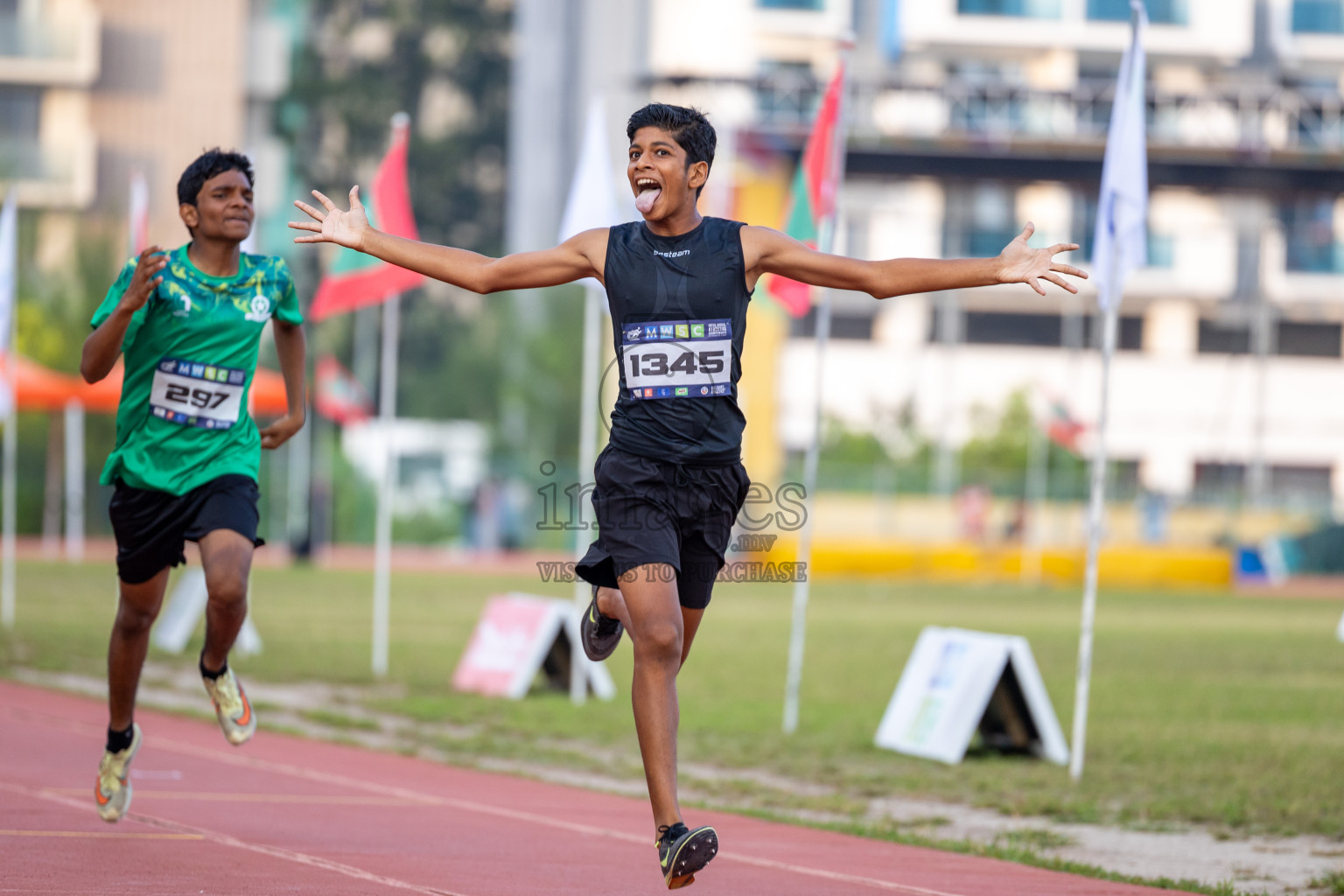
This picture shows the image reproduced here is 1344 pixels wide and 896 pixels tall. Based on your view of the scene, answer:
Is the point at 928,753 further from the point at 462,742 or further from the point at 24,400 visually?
the point at 24,400

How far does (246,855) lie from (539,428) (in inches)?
1702

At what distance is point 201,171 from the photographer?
696 cm

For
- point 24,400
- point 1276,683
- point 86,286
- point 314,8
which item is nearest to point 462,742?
point 1276,683

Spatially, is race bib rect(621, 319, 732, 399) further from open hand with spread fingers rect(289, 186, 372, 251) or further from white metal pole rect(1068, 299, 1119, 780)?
white metal pole rect(1068, 299, 1119, 780)

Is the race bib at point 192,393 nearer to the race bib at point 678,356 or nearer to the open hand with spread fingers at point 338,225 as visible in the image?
the open hand with spread fingers at point 338,225

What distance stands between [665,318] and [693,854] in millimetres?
1703

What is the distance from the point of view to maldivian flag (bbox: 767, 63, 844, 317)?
38.7 ft

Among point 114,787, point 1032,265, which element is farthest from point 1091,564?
point 114,787

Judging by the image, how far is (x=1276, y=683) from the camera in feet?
53.7

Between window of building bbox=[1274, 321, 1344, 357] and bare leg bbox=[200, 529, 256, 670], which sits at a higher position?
window of building bbox=[1274, 321, 1344, 357]

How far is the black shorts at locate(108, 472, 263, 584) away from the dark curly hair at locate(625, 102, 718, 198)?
2411 millimetres

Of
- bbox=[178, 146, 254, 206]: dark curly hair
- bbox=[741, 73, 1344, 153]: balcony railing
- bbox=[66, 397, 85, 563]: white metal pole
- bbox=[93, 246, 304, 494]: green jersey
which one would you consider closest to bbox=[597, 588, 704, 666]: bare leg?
bbox=[93, 246, 304, 494]: green jersey

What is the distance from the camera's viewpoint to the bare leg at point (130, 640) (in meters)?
6.91

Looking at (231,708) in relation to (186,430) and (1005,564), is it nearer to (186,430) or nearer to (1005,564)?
(186,430)
